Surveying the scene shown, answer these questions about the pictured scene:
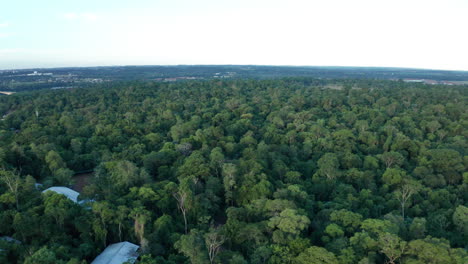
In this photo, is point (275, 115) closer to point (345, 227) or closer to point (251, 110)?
point (251, 110)

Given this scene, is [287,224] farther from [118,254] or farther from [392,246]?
[118,254]

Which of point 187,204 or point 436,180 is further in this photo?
point 436,180

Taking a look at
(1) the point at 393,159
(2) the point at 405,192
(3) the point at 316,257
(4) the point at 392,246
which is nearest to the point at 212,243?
(3) the point at 316,257

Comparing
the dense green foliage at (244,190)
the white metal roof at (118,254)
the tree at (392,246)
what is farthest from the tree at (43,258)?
the tree at (392,246)

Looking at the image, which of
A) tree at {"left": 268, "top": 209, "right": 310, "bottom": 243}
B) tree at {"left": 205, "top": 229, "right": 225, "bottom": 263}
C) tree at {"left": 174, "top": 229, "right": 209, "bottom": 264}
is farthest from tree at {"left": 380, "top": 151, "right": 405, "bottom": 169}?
tree at {"left": 174, "top": 229, "right": 209, "bottom": 264}

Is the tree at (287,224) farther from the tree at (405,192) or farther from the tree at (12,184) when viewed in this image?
the tree at (12,184)

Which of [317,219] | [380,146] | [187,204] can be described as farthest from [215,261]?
[380,146]
